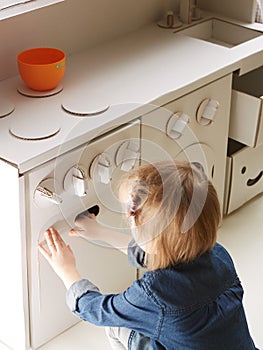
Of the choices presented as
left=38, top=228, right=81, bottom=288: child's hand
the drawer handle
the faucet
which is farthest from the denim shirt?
the faucet

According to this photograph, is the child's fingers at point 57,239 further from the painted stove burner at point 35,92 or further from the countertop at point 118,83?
the painted stove burner at point 35,92

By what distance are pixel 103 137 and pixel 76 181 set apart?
0.42 feet

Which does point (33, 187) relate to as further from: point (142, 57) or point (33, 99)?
point (142, 57)

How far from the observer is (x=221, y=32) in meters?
2.58

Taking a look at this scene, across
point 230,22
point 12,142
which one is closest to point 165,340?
point 12,142

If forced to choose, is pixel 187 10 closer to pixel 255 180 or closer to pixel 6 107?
pixel 255 180

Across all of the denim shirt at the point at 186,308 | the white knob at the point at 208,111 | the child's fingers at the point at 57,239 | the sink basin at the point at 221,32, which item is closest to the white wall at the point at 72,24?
the sink basin at the point at 221,32

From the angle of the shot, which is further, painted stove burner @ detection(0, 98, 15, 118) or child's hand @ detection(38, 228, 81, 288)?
painted stove burner @ detection(0, 98, 15, 118)

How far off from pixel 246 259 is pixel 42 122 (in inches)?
32.0

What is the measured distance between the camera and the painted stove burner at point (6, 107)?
1909mm

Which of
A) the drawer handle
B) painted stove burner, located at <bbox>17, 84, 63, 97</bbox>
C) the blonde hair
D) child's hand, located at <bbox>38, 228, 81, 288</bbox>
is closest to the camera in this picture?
the blonde hair

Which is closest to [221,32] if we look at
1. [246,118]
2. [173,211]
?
[246,118]

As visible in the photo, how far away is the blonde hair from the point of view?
59.4 inches

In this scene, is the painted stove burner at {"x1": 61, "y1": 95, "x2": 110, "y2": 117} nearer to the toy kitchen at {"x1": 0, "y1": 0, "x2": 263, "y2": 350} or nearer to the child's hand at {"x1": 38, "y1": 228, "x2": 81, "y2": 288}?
the toy kitchen at {"x1": 0, "y1": 0, "x2": 263, "y2": 350}
